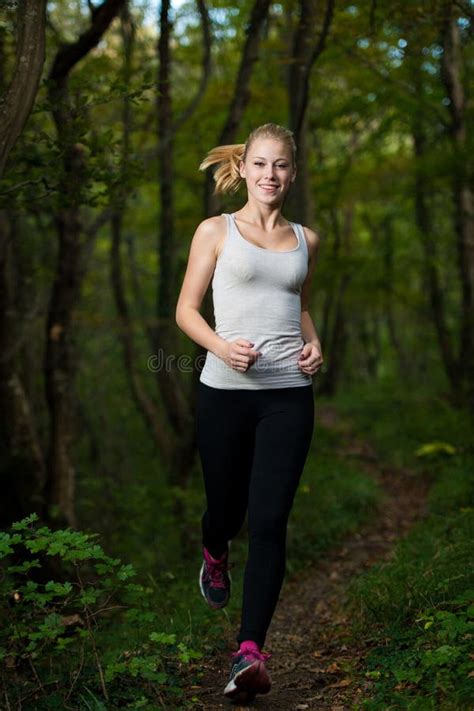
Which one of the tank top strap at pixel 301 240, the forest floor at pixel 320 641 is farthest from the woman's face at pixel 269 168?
the forest floor at pixel 320 641

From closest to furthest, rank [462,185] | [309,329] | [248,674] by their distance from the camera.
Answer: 1. [248,674]
2. [309,329]
3. [462,185]

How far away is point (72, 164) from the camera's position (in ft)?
18.4

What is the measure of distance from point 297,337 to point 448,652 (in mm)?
1546

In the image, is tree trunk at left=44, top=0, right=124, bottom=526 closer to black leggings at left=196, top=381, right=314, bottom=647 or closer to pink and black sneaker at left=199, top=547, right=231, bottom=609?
pink and black sneaker at left=199, top=547, right=231, bottom=609

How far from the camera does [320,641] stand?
A: 4.90 meters

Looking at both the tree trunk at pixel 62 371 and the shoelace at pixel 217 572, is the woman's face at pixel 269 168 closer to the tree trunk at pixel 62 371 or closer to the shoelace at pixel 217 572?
the shoelace at pixel 217 572

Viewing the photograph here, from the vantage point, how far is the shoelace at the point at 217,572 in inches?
173

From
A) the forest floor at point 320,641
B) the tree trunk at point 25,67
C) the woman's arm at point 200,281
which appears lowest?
the forest floor at point 320,641

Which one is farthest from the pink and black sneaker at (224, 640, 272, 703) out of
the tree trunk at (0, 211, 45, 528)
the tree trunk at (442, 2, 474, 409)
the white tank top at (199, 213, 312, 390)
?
the tree trunk at (442, 2, 474, 409)

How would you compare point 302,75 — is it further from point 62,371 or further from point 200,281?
point 200,281

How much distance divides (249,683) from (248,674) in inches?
2.2

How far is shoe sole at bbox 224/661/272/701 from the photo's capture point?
11.3 ft

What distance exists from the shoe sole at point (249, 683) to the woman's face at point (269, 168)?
7.05ft

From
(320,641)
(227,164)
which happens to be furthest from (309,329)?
(320,641)
